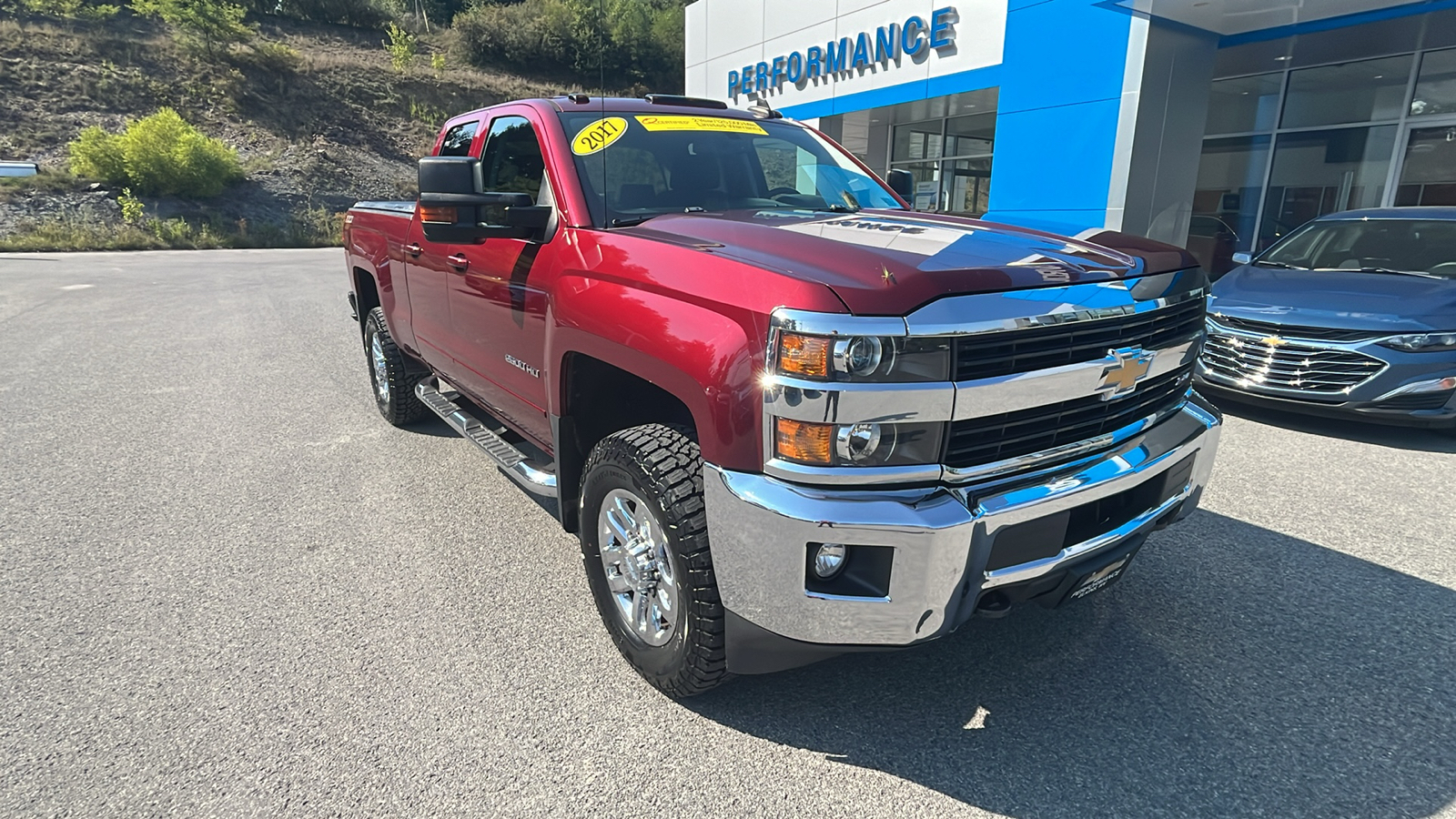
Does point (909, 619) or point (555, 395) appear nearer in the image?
point (909, 619)

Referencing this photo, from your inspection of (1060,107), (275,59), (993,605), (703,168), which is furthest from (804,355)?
(275,59)

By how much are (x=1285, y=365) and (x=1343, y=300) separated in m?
0.61

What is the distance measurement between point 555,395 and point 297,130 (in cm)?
4315

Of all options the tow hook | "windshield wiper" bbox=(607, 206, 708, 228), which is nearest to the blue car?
the tow hook

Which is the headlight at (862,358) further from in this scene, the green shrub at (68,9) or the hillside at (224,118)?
the green shrub at (68,9)

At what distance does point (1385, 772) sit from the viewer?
88.8 inches

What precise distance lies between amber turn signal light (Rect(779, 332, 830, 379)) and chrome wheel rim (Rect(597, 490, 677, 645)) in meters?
0.73

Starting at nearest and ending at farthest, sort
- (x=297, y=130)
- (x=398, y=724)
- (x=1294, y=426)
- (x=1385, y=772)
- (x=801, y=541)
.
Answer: (x=801, y=541)
(x=1385, y=772)
(x=398, y=724)
(x=1294, y=426)
(x=297, y=130)

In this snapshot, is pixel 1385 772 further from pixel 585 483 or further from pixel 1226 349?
pixel 1226 349

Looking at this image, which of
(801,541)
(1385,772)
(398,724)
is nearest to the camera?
(801,541)

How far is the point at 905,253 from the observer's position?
2211 mm

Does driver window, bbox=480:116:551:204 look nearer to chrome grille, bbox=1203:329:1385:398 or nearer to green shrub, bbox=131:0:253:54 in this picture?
chrome grille, bbox=1203:329:1385:398

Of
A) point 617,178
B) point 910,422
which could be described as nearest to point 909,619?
point 910,422

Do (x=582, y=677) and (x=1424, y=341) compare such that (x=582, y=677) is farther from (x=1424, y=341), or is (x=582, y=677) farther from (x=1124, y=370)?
(x=1424, y=341)
